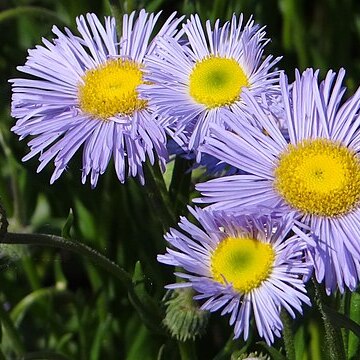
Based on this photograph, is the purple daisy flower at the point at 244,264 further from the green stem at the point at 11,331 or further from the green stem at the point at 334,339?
the green stem at the point at 11,331

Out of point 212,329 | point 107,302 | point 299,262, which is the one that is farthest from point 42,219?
point 299,262

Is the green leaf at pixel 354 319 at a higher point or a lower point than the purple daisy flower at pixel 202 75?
lower

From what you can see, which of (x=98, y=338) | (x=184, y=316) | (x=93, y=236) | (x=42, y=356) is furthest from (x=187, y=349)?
(x=93, y=236)

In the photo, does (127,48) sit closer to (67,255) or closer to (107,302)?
(107,302)

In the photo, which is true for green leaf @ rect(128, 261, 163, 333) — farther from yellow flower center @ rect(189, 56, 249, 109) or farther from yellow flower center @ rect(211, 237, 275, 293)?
yellow flower center @ rect(189, 56, 249, 109)

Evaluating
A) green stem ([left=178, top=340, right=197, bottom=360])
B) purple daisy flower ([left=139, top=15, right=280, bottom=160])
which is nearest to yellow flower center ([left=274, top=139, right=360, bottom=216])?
purple daisy flower ([left=139, top=15, right=280, bottom=160])

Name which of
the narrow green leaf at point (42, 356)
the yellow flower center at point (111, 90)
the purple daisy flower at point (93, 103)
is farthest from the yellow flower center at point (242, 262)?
the narrow green leaf at point (42, 356)

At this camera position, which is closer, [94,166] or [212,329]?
[94,166]
